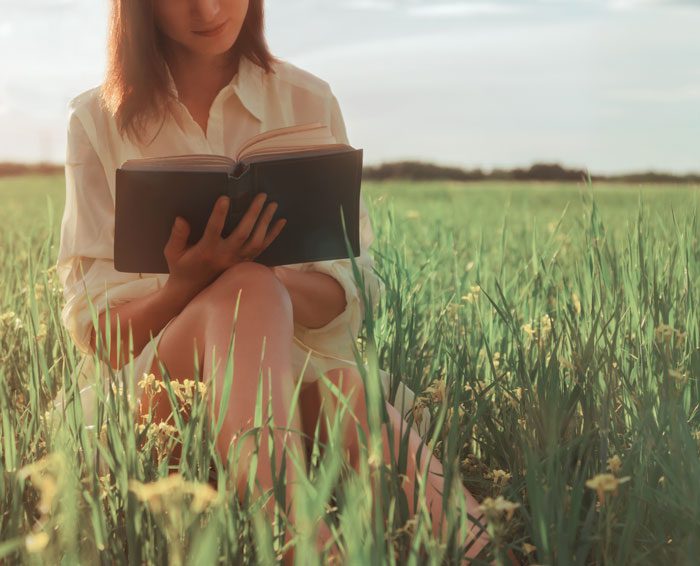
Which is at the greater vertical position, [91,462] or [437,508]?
[91,462]

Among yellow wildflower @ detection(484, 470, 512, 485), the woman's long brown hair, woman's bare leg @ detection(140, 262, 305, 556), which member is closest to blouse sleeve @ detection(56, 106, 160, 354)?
the woman's long brown hair

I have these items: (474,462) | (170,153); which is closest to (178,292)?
(170,153)

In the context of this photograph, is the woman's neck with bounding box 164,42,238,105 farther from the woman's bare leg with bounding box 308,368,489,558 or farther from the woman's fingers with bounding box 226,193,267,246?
the woman's bare leg with bounding box 308,368,489,558

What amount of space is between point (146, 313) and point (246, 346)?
409 mm

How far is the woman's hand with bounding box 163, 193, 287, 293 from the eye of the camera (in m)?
1.87

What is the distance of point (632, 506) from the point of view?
1430 millimetres

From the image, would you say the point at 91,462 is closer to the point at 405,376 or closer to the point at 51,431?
the point at 51,431

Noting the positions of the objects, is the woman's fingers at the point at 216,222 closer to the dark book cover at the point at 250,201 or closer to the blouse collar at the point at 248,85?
the dark book cover at the point at 250,201

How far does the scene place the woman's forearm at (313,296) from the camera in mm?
2160

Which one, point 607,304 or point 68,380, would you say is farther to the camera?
point 607,304

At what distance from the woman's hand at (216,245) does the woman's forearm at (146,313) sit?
0.11 ft

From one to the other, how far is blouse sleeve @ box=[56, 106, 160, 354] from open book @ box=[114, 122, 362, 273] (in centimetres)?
27

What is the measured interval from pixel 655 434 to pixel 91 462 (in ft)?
3.10

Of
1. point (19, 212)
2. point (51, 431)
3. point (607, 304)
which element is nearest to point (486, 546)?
point (51, 431)
